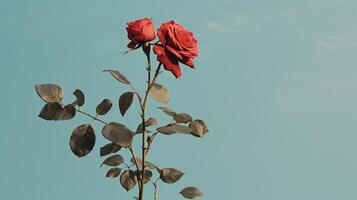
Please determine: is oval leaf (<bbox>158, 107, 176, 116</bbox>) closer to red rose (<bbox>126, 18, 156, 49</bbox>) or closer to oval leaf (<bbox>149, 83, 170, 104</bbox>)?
oval leaf (<bbox>149, 83, 170, 104</bbox>)

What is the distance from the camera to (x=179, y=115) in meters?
1.79

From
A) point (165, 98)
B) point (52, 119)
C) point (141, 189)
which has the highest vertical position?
point (165, 98)

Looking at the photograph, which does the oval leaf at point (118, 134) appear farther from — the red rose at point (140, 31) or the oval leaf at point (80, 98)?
the red rose at point (140, 31)

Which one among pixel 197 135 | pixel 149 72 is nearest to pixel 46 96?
pixel 149 72

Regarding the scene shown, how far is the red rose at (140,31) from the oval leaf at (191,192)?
479 millimetres

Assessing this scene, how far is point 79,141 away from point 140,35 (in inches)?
13.3

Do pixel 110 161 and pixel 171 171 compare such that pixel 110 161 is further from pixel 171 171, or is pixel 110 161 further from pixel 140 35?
pixel 140 35

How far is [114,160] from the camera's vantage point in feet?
6.06

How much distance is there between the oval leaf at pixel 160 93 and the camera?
1.77 meters

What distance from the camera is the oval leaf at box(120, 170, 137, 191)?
1835mm

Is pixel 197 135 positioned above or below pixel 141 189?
above

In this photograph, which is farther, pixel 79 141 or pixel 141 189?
pixel 141 189

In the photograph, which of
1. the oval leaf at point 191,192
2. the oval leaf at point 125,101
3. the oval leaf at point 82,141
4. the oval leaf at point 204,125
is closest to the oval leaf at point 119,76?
the oval leaf at point 125,101

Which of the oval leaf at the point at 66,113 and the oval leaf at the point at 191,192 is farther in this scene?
the oval leaf at the point at 191,192
